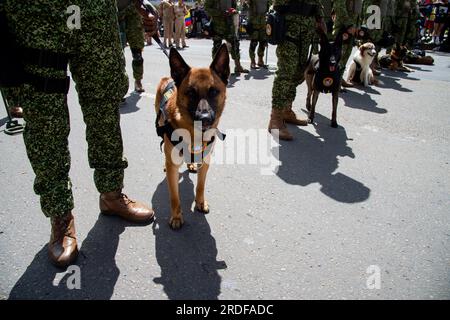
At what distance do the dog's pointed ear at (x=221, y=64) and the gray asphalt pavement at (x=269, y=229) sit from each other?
1.14m

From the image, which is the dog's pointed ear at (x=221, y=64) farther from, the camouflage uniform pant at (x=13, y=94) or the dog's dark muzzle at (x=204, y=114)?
the camouflage uniform pant at (x=13, y=94)

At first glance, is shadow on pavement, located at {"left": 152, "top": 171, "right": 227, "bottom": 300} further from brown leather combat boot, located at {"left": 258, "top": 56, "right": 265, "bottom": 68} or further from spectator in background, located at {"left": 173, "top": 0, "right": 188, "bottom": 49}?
spectator in background, located at {"left": 173, "top": 0, "right": 188, "bottom": 49}

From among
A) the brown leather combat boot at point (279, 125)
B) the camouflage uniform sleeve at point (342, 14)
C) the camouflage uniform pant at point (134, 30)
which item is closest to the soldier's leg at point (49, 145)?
the brown leather combat boot at point (279, 125)

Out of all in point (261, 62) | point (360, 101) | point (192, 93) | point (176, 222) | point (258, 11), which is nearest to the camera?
point (192, 93)

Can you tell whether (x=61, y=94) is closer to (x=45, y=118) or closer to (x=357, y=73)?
(x=45, y=118)

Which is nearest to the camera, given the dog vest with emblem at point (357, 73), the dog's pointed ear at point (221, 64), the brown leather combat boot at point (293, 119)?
the dog's pointed ear at point (221, 64)

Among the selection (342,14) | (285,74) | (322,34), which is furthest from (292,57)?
(342,14)

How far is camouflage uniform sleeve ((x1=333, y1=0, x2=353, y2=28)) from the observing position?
6.03 meters

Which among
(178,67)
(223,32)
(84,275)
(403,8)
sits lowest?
(84,275)

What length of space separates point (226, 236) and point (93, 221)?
3.65 feet

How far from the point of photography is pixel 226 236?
8.05 ft

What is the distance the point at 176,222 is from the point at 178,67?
1233 mm

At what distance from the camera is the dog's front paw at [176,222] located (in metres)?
2.52

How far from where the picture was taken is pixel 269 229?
253 cm
